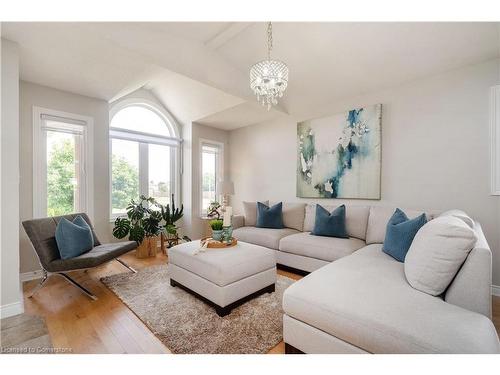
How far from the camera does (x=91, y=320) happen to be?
1.86 meters

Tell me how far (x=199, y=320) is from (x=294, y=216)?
2.23 m

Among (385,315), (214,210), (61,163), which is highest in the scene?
(61,163)

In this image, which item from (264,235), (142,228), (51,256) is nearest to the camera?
(51,256)

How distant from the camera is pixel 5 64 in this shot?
195cm

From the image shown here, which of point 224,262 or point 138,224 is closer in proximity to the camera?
point 224,262

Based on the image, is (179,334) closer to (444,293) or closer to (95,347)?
(95,347)

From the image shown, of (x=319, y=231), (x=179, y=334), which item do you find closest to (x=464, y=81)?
(x=319, y=231)

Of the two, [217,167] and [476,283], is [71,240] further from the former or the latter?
[476,283]

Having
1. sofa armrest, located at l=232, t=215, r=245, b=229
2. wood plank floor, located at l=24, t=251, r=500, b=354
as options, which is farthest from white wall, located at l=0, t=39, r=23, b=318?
sofa armrest, located at l=232, t=215, r=245, b=229

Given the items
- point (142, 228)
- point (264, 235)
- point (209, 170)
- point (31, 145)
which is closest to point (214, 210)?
point (264, 235)

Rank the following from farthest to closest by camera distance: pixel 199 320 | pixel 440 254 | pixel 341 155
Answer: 1. pixel 341 155
2. pixel 199 320
3. pixel 440 254

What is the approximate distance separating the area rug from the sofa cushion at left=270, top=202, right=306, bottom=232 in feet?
3.90

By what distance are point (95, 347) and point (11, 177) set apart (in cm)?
161

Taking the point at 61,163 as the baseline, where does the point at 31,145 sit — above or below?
above
